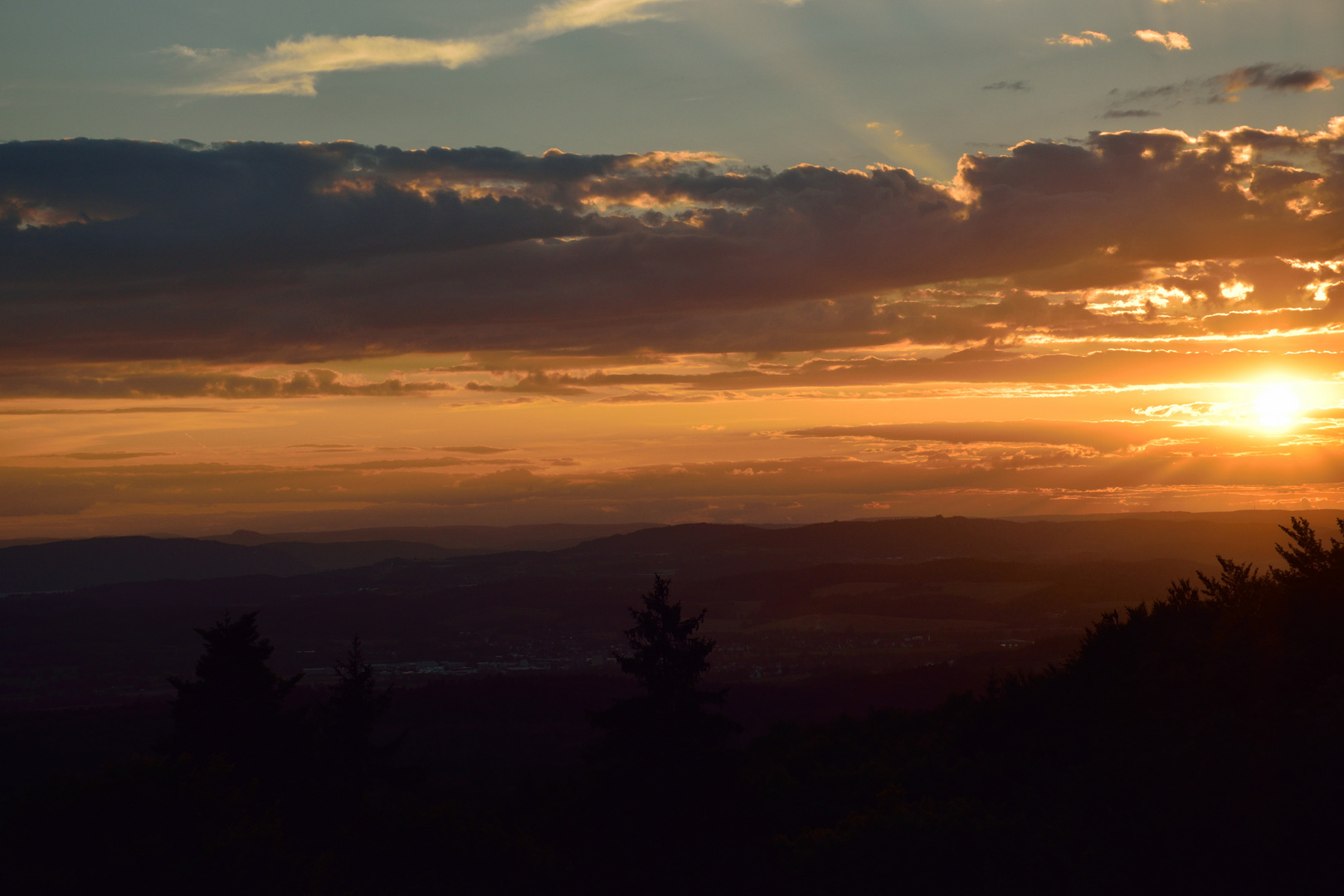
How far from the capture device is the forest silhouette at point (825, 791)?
78.5ft

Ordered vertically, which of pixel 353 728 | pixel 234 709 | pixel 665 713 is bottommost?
pixel 353 728

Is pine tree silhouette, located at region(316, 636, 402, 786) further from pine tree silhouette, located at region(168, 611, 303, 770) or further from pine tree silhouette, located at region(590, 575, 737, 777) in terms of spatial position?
pine tree silhouette, located at region(590, 575, 737, 777)

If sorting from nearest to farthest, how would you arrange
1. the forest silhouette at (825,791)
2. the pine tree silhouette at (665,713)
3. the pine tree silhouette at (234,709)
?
the forest silhouette at (825,791) < the pine tree silhouette at (665,713) < the pine tree silhouette at (234,709)

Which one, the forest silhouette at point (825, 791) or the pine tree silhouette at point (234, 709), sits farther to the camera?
the pine tree silhouette at point (234, 709)

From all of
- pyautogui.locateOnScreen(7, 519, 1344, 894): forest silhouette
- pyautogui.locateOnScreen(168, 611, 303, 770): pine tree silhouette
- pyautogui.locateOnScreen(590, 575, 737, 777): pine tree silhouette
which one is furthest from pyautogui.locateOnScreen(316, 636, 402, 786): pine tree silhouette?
pyautogui.locateOnScreen(590, 575, 737, 777): pine tree silhouette

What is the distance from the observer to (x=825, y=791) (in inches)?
1545

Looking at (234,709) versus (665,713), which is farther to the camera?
(234,709)

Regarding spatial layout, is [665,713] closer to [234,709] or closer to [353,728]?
[234,709]

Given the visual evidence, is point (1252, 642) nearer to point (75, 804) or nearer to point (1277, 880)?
point (1277, 880)

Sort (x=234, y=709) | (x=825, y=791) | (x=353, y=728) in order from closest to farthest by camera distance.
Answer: (x=825, y=791) < (x=234, y=709) < (x=353, y=728)

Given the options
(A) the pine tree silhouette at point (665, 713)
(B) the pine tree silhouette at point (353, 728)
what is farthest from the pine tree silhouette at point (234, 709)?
(A) the pine tree silhouette at point (665, 713)

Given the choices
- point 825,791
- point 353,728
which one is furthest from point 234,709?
point 825,791

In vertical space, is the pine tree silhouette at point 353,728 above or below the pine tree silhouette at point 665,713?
below

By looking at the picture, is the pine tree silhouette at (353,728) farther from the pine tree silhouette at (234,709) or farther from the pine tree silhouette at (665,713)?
the pine tree silhouette at (665,713)
